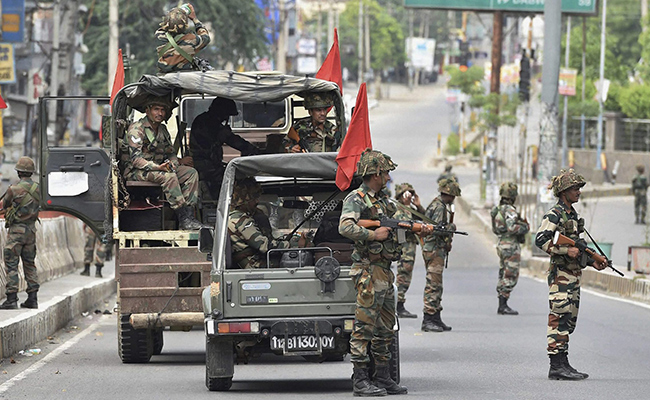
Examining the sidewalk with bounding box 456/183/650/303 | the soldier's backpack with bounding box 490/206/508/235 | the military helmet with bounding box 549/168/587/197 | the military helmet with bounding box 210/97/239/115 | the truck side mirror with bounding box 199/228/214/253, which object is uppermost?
the military helmet with bounding box 210/97/239/115

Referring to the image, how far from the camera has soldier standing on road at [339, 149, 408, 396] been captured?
985 cm

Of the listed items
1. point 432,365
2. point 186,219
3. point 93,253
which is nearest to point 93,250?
point 93,253

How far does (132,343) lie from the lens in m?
13.0

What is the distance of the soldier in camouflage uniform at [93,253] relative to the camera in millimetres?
23594

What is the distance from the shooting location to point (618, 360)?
42.5 ft

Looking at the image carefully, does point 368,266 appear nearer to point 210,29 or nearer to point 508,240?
point 508,240

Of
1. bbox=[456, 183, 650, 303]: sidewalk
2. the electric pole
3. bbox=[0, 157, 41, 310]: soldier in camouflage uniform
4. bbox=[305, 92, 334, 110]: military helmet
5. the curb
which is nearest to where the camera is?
the curb

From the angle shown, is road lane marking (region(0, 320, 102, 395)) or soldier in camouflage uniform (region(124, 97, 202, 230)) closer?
road lane marking (region(0, 320, 102, 395))

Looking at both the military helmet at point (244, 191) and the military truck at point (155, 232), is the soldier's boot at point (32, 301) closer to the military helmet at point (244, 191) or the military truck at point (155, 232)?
the military truck at point (155, 232)

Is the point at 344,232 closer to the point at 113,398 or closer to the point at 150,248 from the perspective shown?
the point at 113,398

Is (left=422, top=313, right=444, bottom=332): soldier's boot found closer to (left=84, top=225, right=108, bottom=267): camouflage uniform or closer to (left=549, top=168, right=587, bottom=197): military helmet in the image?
(left=549, top=168, right=587, bottom=197): military helmet

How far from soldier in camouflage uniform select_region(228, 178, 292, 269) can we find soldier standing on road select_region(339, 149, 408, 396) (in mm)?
1193

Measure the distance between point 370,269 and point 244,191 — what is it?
170cm

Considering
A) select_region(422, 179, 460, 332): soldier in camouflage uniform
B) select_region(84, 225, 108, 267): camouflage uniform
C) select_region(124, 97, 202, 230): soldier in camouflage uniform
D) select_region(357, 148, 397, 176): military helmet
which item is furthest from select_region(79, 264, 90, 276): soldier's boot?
select_region(357, 148, 397, 176): military helmet
